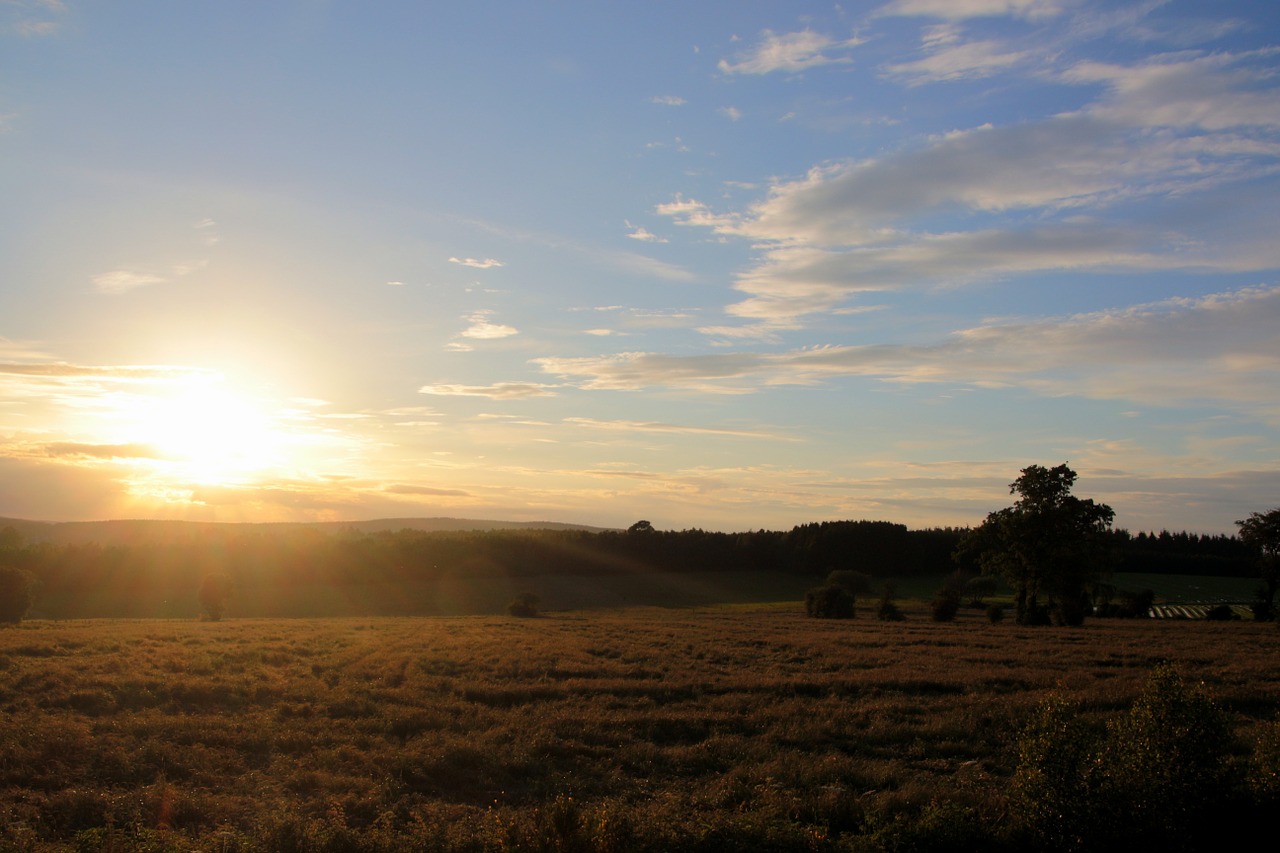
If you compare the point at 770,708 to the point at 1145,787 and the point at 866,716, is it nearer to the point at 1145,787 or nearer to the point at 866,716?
the point at 866,716

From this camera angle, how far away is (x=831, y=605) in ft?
182

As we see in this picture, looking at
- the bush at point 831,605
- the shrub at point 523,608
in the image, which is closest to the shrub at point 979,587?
the bush at point 831,605

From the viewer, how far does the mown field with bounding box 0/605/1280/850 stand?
10.5 meters

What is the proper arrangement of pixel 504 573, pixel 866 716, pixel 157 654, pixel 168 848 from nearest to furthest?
pixel 168 848 → pixel 866 716 → pixel 157 654 → pixel 504 573

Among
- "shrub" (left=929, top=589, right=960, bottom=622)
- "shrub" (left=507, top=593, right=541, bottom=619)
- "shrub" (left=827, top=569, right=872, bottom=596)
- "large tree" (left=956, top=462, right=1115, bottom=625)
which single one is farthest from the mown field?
"shrub" (left=827, top=569, right=872, bottom=596)

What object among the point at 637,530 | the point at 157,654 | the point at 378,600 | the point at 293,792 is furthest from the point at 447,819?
the point at 637,530

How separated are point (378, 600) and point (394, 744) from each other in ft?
182

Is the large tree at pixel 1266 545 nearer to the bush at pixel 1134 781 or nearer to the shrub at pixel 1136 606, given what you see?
the shrub at pixel 1136 606

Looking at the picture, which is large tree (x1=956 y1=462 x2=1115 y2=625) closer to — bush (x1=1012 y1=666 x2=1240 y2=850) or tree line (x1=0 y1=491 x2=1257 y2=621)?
tree line (x1=0 y1=491 x2=1257 y2=621)

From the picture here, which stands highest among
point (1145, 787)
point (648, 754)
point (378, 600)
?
point (1145, 787)

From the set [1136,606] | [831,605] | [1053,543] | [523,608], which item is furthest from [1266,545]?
[523,608]

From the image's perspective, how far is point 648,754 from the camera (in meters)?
15.4

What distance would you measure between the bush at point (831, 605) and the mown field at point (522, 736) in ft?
77.0

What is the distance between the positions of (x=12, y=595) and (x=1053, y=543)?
52507mm
